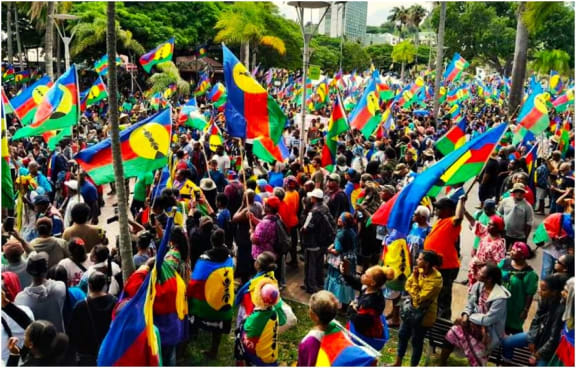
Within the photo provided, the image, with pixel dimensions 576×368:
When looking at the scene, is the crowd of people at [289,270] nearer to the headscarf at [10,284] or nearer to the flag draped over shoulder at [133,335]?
the headscarf at [10,284]

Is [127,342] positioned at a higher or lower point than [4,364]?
higher

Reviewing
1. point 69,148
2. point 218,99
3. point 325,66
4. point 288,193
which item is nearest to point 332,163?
point 288,193

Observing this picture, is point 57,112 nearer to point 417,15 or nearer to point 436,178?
point 436,178

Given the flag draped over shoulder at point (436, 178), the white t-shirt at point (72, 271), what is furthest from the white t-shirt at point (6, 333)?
the flag draped over shoulder at point (436, 178)

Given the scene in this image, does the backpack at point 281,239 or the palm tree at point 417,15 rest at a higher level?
the palm tree at point 417,15

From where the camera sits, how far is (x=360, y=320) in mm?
5020

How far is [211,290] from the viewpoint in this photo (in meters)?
5.93

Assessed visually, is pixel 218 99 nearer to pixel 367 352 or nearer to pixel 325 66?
pixel 367 352

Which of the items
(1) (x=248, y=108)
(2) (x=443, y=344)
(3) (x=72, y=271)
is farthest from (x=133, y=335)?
(1) (x=248, y=108)

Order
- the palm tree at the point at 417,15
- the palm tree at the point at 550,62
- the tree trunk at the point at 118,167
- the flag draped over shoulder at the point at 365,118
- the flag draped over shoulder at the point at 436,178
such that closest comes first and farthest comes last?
the tree trunk at the point at 118,167 → the flag draped over shoulder at the point at 436,178 → the flag draped over shoulder at the point at 365,118 → the palm tree at the point at 550,62 → the palm tree at the point at 417,15

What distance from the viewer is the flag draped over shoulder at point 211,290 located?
5.93 m

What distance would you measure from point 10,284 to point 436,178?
4475 mm

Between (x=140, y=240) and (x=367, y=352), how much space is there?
3054 millimetres

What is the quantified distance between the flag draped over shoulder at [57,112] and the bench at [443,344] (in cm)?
658
